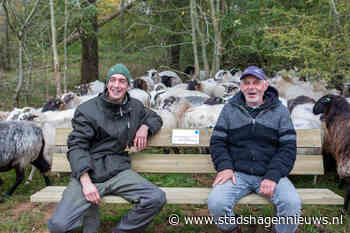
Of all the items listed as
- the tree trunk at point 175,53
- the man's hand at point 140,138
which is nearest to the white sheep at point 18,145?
the man's hand at point 140,138

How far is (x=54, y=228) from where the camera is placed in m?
3.13

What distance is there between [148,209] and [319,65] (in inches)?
206

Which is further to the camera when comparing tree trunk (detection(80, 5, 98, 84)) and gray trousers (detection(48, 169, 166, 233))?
tree trunk (detection(80, 5, 98, 84))

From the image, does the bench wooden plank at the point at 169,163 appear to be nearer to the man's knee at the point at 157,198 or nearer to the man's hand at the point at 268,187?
the man's knee at the point at 157,198

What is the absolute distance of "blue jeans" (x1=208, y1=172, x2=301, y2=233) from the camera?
10.6ft

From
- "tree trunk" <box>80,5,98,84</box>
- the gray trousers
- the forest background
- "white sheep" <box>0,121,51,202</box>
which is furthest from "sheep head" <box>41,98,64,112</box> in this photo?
"tree trunk" <box>80,5,98,84</box>

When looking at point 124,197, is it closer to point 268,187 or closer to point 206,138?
point 206,138

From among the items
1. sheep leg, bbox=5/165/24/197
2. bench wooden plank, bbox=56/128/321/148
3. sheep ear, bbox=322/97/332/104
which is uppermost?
sheep ear, bbox=322/97/332/104

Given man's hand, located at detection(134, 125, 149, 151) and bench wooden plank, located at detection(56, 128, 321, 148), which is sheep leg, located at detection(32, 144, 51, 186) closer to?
bench wooden plank, located at detection(56, 128, 321, 148)

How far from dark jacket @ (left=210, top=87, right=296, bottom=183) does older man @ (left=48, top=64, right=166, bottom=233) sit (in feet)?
2.48

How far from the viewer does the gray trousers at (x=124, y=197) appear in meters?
3.18

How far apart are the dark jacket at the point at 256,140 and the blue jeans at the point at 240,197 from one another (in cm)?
14

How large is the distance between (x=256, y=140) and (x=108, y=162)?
4.98 feet

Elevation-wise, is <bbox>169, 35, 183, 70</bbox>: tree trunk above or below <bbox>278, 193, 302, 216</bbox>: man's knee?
above
